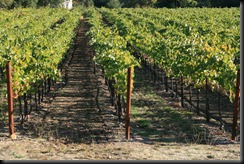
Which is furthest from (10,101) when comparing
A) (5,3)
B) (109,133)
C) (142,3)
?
(142,3)

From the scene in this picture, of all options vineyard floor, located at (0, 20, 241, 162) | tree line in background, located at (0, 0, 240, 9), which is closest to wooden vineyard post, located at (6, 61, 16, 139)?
vineyard floor, located at (0, 20, 241, 162)

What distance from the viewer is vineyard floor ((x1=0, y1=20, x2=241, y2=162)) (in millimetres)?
8023

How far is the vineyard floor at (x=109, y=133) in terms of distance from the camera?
316 inches

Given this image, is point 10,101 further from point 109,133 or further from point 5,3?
point 5,3

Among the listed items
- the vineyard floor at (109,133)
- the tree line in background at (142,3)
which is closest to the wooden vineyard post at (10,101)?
the vineyard floor at (109,133)

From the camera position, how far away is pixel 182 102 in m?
12.7

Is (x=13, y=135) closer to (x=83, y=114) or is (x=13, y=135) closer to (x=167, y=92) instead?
(x=83, y=114)

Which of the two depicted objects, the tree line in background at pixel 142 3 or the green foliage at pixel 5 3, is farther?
the tree line in background at pixel 142 3

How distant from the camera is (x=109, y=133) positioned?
9.74 meters

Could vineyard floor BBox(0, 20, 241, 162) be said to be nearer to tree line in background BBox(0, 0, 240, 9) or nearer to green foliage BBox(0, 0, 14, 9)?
green foliage BBox(0, 0, 14, 9)

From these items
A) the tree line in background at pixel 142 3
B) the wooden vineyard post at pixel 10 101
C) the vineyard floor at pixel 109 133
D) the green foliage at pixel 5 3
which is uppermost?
the tree line in background at pixel 142 3

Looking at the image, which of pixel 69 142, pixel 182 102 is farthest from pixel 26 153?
pixel 182 102

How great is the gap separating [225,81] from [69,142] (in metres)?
4.41

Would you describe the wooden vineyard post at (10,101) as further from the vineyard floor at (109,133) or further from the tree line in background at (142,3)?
the tree line in background at (142,3)
